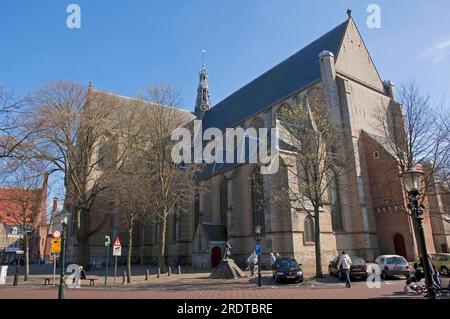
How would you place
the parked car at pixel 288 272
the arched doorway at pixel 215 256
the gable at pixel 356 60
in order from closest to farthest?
the parked car at pixel 288 272
the arched doorway at pixel 215 256
the gable at pixel 356 60

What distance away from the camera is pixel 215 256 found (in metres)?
32.2

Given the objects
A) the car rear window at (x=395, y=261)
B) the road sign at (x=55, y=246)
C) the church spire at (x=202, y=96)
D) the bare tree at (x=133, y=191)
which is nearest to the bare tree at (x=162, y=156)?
the bare tree at (x=133, y=191)

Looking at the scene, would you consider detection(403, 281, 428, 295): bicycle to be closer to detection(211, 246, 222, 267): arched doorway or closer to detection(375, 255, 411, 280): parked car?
detection(375, 255, 411, 280): parked car

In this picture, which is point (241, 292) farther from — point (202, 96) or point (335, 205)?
point (202, 96)

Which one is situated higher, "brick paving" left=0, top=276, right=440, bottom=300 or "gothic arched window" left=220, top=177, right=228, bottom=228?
"gothic arched window" left=220, top=177, right=228, bottom=228

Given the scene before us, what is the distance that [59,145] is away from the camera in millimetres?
26875

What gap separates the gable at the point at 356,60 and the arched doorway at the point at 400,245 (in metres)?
16.7

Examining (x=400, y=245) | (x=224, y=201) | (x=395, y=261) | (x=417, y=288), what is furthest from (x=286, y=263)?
(x=224, y=201)

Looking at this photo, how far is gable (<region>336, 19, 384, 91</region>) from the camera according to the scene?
34.7 metres

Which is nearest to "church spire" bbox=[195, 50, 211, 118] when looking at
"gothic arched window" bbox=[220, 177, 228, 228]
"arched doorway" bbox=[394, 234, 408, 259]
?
"gothic arched window" bbox=[220, 177, 228, 228]

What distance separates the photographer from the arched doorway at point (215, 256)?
32.0 meters

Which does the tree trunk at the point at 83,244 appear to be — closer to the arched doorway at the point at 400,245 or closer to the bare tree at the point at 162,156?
the bare tree at the point at 162,156

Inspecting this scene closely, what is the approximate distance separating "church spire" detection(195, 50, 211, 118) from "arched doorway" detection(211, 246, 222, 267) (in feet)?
94.0

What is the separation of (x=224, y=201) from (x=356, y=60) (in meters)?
21.2
